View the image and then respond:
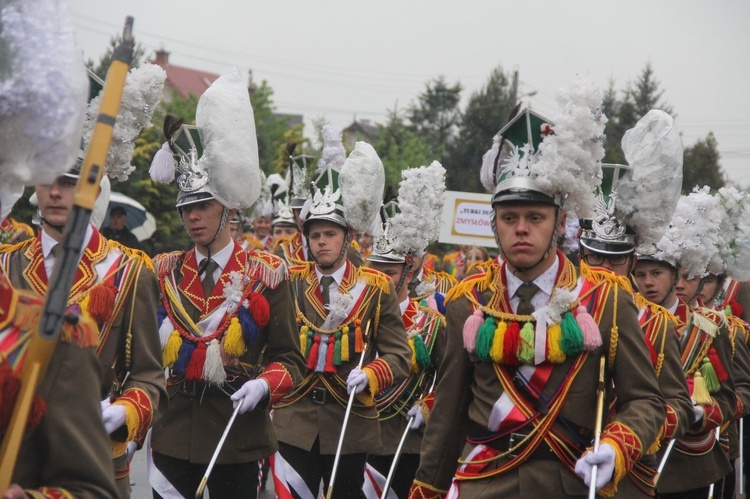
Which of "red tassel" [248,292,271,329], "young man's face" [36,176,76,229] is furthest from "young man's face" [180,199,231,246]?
"young man's face" [36,176,76,229]

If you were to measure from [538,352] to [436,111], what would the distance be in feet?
183

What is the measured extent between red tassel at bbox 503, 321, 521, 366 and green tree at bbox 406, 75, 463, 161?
54.6m

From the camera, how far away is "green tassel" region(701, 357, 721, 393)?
7520mm

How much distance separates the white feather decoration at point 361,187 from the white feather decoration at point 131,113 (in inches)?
97.8

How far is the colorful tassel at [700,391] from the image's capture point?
7285 mm

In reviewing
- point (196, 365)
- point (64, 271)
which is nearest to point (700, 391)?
point (196, 365)

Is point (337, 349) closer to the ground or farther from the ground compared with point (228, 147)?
closer to the ground

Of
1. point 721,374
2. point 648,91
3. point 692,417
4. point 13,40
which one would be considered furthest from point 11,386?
point 648,91

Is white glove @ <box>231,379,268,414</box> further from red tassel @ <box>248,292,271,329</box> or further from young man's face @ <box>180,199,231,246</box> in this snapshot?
young man's face @ <box>180,199,231,246</box>

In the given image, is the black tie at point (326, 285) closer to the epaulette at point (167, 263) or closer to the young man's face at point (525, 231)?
the epaulette at point (167, 263)

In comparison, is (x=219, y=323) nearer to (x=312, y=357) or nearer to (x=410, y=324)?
(x=312, y=357)

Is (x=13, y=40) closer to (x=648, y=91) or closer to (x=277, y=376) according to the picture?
(x=277, y=376)

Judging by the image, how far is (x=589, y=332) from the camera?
4.44 metres

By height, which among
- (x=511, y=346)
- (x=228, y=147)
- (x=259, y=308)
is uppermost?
(x=228, y=147)
